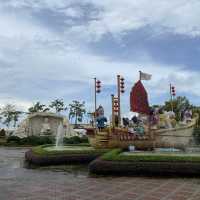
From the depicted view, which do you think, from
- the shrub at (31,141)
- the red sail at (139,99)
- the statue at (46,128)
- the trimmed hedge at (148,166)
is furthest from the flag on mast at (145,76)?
the statue at (46,128)

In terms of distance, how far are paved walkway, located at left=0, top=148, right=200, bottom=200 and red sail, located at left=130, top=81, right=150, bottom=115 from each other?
24.9 feet

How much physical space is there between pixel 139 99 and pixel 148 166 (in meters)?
7.74

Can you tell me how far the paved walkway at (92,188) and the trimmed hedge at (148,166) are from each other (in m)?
0.48

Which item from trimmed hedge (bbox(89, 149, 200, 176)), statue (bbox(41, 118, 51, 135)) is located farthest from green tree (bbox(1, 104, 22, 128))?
trimmed hedge (bbox(89, 149, 200, 176))

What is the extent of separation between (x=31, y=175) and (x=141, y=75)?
919 cm

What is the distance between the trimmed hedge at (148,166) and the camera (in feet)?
33.7

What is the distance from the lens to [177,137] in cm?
2272

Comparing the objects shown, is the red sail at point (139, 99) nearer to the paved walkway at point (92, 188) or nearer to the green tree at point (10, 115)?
the paved walkway at point (92, 188)

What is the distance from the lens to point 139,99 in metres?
17.9

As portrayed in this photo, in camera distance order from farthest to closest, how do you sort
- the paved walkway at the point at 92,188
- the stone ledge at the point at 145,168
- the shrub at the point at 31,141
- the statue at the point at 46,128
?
the statue at the point at 46,128
the shrub at the point at 31,141
the stone ledge at the point at 145,168
the paved walkway at the point at 92,188

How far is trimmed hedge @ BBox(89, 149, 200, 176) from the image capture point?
33.7 feet

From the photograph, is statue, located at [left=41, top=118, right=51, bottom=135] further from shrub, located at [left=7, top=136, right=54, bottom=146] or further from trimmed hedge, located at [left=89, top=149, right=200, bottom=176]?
trimmed hedge, located at [left=89, top=149, right=200, bottom=176]

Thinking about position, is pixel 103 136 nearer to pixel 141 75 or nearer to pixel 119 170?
pixel 141 75

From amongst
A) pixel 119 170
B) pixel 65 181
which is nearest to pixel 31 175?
pixel 65 181
